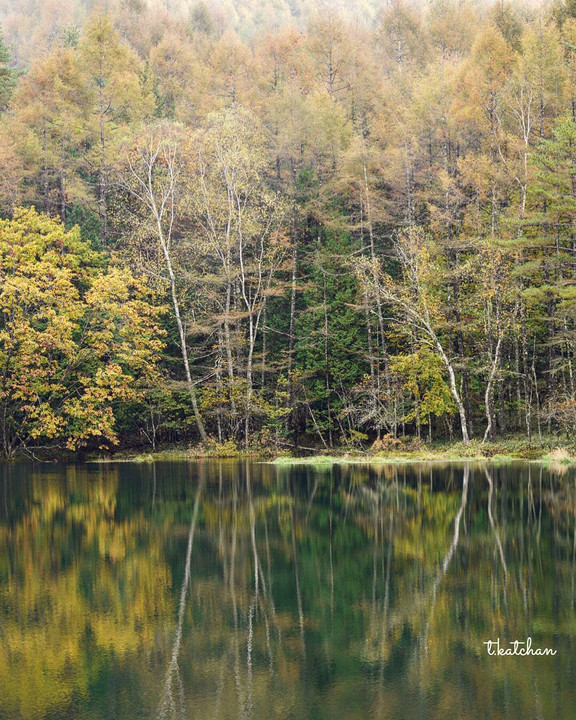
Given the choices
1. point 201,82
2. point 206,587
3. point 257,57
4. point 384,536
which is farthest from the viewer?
point 257,57

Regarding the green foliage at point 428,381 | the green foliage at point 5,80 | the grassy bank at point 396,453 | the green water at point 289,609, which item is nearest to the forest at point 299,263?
the green foliage at point 428,381

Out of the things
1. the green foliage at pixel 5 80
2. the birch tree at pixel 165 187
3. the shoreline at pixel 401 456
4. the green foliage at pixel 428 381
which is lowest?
the shoreline at pixel 401 456

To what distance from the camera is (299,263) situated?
4175 cm

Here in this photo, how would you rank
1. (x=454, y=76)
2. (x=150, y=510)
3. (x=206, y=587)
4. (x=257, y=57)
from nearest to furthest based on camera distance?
(x=206, y=587) → (x=150, y=510) → (x=454, y=76) → (x=257, y=57)

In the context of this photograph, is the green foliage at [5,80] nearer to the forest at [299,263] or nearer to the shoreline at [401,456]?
the forest at [299,263]

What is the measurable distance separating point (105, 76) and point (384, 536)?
3943 cm

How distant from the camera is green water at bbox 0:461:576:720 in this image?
243 inches

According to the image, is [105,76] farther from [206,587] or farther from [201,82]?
[206,587]

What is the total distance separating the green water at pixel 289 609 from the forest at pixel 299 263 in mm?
17317

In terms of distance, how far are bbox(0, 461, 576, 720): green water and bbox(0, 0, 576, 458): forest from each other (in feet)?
56.8

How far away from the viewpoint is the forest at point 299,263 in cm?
3500

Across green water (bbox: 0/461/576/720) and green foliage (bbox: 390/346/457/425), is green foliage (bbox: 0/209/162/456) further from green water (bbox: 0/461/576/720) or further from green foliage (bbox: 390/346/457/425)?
green water (bbox: 0/461/576/720)

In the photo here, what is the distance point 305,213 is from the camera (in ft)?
137

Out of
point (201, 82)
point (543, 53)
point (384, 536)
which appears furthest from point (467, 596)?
point (201, 82)
